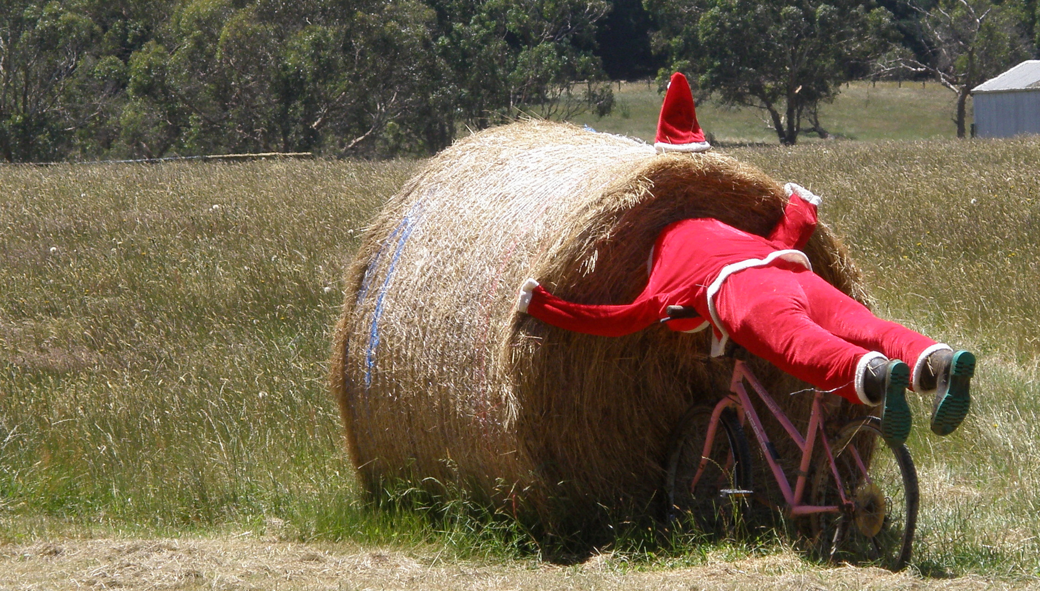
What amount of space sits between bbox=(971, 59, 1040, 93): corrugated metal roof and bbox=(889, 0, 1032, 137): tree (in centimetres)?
481

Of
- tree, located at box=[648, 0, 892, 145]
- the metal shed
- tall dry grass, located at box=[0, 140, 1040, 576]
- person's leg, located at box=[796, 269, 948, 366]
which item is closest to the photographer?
person's leg, located at box=[796, 269, 948, 366]

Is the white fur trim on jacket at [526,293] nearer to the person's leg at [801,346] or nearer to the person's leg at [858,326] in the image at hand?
the person's leg at [801,346]

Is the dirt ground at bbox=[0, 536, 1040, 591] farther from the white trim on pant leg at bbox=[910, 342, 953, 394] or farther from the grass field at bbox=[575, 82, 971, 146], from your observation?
the grass field at bbox=[575, 82, 971, 146]

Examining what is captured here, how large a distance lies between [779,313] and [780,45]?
49.0m

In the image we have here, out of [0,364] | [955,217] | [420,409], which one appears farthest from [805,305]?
[955,217]

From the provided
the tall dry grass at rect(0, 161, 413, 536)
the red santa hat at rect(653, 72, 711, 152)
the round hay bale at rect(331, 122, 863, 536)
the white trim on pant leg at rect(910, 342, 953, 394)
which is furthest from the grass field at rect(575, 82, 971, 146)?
the white trim on pant leg at rect(910, 342, 953, 394)

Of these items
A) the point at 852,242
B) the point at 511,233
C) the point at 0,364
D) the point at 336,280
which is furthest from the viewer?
the point at 852,242

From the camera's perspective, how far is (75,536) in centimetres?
552

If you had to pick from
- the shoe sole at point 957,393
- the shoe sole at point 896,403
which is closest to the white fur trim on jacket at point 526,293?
the shoe sole at point 896,403

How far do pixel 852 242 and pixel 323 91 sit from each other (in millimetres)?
28395

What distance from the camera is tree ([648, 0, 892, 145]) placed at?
5041 centimetres

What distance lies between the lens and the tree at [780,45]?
165ft

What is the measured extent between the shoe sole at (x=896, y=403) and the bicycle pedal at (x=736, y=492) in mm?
1132

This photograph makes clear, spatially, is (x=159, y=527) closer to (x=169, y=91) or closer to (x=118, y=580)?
(x=118, y=580)
